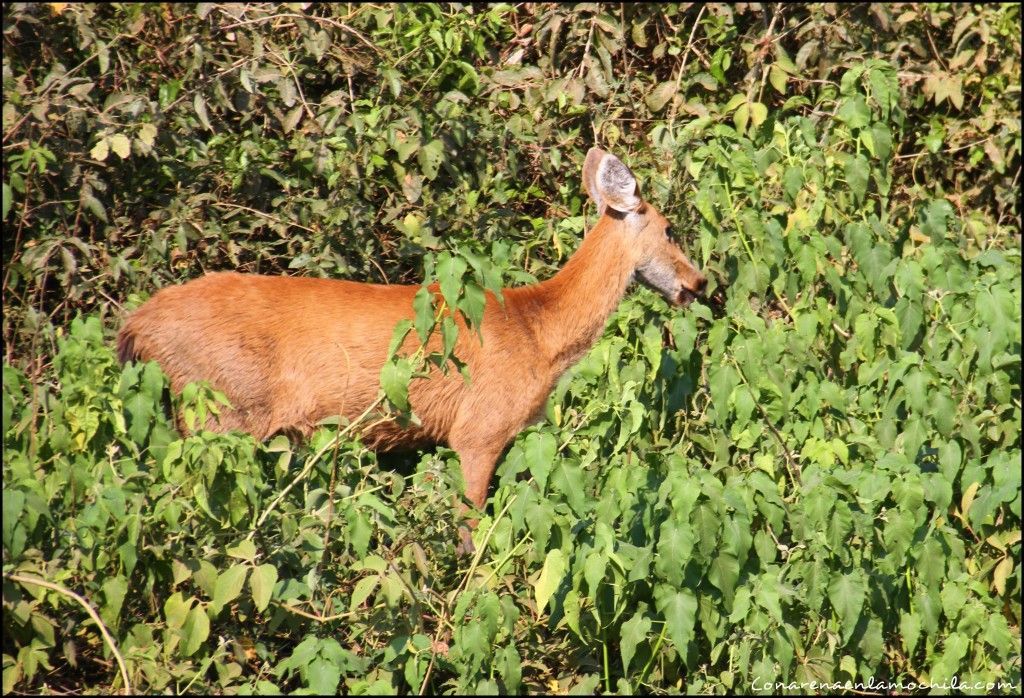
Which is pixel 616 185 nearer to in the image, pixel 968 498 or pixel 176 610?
pixel 968 498

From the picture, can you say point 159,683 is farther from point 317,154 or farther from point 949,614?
point 317,154

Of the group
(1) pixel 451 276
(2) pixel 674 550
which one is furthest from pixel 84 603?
(2) pixel 674 550

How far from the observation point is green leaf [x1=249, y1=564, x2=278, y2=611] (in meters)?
4.41

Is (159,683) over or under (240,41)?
under

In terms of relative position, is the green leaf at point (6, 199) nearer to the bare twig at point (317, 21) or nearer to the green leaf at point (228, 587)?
Result: the bare twig at point (317, 21)

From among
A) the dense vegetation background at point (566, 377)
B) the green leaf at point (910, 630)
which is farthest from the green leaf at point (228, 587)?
the green leaf at point (910, 630)

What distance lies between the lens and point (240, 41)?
7.64 m

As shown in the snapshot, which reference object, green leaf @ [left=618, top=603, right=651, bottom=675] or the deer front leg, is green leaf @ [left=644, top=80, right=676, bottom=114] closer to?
the deer front leg

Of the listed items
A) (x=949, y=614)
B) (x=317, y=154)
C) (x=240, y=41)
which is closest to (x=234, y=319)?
(x=317, y=154)

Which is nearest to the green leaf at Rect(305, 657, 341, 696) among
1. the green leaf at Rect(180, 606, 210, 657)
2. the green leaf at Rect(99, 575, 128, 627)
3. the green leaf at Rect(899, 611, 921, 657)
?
the green leaf at Rect(180, 606, 210, 657)

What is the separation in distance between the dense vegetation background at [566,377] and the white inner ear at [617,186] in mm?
347

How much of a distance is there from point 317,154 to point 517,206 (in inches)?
50.9

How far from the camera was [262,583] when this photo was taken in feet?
14.5

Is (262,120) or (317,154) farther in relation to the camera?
(262,120)
